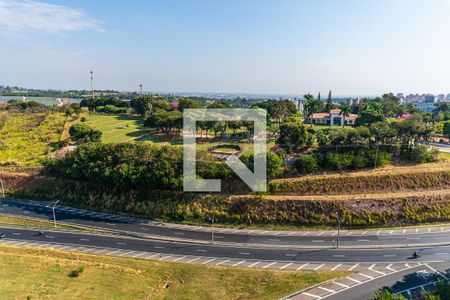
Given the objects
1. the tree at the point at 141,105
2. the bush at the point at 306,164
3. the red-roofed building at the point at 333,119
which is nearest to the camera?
the bush at the point at 306,164

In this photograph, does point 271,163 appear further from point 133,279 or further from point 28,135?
point 28,135

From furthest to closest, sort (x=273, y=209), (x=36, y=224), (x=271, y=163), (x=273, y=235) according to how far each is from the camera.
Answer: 1. (x=271, y=163)
2. (x=273, y=209)
3. (x=36, y=224)
4. (x=273, y=235)

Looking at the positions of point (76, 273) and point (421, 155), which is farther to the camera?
point (421, 155)

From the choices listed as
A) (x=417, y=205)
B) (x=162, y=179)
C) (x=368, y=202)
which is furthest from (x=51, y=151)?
(x=417, y=205)

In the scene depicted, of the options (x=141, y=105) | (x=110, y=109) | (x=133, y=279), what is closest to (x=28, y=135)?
(x=110, y=109)

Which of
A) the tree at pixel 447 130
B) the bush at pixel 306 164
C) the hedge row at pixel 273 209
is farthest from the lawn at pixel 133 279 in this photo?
the tree at pixel 447 130

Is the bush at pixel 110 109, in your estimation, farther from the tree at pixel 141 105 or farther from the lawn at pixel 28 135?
the lawn at pixel 28 135
